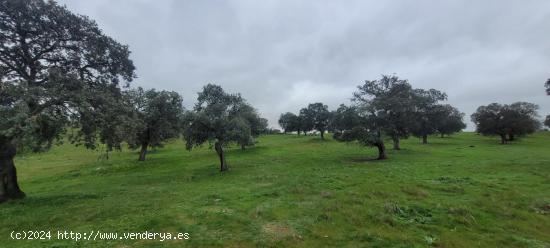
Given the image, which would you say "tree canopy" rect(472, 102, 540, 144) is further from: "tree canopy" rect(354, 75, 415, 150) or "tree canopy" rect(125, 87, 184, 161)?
"tree canopy" rect(125, 87, 184, 161)

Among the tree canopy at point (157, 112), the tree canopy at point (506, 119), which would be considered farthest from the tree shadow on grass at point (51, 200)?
the tree canopy at point (506, 119)

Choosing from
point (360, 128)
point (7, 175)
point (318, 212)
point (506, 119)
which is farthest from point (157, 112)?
point (506, 119)

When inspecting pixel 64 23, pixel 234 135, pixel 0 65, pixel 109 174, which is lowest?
pixel 109 174

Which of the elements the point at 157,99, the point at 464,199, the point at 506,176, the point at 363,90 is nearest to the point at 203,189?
the point at 464,199

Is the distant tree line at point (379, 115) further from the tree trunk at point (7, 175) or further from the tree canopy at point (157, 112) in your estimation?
the tree trunk at point (7, 175)

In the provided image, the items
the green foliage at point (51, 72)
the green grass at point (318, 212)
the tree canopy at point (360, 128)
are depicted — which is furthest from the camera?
the tree canopy at point (360, 128)

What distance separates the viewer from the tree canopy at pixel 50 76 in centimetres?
1711

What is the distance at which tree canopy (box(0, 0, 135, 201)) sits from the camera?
1711cm

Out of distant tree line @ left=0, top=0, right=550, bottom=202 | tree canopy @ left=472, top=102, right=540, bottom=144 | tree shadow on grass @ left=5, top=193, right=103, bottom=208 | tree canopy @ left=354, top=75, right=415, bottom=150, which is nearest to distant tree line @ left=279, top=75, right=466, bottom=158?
tree canopy @ left=354, top=75, right=415, bottom=150

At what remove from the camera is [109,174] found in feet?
116

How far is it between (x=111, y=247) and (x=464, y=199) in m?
16.9

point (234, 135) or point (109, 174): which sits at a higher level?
point (234, 135)

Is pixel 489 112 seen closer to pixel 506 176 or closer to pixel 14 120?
pixel 506 176

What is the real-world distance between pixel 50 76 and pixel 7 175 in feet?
24.3
